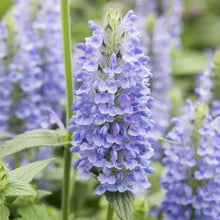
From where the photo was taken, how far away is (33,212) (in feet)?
7.39

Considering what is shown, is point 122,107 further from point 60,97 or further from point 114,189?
point 60,97

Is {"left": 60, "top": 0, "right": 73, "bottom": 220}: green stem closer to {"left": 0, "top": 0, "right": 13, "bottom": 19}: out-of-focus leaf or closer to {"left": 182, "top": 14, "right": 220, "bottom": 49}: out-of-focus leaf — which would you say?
{"left": 0, "top": 0, "right": 13, "bottom": 19}: out-of-focus leaf

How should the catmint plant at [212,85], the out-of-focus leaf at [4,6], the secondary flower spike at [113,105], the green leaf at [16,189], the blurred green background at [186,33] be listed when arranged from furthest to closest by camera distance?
the out-of-focus leaf at [4,6] → the blurred green background at [186,33] → the catmint plant at [212,85] → the secondary flower spike at [113,105] → the green leaf at [16,189]

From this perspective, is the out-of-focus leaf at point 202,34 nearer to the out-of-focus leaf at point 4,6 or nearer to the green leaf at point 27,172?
the out-of-focus leaf at point 4,6

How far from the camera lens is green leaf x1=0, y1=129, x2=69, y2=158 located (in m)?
2.19

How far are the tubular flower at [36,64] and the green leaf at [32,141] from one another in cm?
81

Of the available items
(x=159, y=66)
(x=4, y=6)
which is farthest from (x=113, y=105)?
(x=4, y=6)

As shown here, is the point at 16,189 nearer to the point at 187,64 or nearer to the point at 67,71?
the point at 67,71

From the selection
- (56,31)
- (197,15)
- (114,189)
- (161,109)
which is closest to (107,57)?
(114,189)

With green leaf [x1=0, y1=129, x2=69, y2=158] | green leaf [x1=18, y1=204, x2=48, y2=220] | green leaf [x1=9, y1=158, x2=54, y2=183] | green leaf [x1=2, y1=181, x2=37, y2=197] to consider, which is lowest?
green leaf [x1=18, y1=204, x2=48, y2=220]

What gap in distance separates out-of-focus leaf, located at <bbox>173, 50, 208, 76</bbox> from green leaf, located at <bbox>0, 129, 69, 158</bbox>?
10.8 feet

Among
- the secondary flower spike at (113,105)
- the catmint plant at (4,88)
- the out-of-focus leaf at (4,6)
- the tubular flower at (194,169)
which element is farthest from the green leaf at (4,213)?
the out-of-focus leaf at (4,6)

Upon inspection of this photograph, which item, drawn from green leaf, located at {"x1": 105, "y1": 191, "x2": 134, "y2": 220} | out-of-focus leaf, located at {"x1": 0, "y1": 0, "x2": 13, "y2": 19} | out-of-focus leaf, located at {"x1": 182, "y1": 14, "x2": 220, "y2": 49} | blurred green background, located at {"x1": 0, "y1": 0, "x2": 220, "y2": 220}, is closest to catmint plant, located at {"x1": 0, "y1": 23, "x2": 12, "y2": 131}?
blurred green background, located at {"x1": 0, "y1": 0, "x2": 220, "y2": 220}

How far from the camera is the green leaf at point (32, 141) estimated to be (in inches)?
86.2
